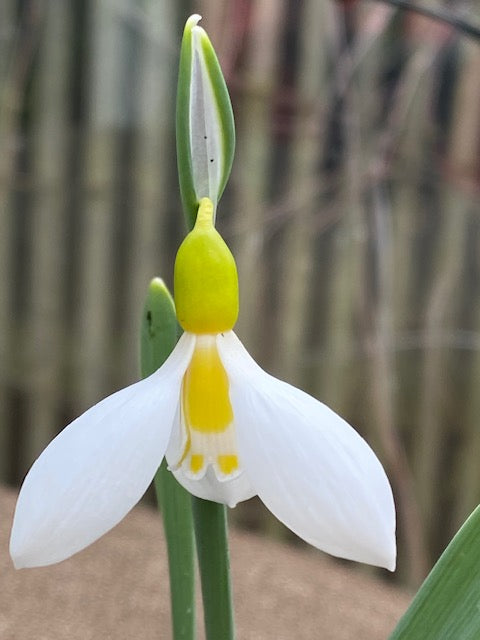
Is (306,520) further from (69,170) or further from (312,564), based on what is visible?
(69,170)

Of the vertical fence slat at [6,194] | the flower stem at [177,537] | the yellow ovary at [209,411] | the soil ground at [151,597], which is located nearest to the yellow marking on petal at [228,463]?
the yellow ovary at [209,411]

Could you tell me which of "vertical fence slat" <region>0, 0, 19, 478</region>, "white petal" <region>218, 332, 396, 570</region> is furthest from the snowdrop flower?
"vertical fence slat" <region>0, 0, 19, 478</region>

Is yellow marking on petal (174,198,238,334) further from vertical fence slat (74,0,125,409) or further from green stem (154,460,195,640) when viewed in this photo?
vertical fence slat (74,0,125,409)

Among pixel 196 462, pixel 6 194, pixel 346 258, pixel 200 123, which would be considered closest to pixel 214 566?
pixel 196 462

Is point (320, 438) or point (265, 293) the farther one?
point (265, 293)

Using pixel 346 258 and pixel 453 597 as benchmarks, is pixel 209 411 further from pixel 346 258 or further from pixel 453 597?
pixel 346 258

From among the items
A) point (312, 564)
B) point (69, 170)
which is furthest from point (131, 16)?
point (312, 564)

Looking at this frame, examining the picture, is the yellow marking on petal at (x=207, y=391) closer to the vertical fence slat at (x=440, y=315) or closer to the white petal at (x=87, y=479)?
the white petal at (x=87, y=479)
